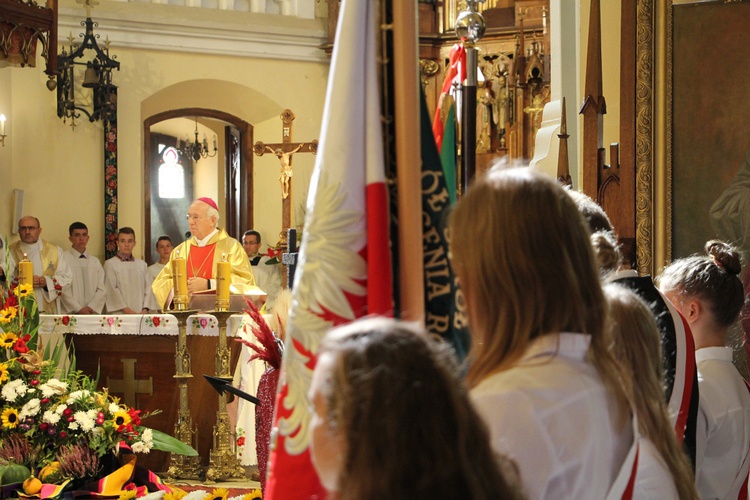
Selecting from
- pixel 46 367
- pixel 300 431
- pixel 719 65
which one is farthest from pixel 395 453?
pixel 719 65

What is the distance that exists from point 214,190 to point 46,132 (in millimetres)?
6580

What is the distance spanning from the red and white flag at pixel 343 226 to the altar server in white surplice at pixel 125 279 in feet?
33.8

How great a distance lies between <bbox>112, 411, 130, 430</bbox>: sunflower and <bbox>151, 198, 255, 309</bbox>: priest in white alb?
11.6 ft

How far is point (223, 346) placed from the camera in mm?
5789

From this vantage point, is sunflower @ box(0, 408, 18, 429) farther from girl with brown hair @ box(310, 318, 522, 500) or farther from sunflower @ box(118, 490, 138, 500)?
girl with brown hair @ box(310, 318, 522, 500)

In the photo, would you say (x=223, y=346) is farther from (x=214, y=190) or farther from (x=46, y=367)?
(x=214, y=190)

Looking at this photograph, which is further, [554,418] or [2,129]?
[2,129]

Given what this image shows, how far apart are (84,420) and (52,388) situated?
0.79 ft

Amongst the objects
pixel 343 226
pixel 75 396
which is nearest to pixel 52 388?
pixel 75 396

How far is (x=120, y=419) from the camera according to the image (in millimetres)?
4320

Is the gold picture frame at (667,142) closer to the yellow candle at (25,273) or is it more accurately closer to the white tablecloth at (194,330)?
the white tablecloth at (194,330)

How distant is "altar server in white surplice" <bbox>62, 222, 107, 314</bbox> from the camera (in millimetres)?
11273

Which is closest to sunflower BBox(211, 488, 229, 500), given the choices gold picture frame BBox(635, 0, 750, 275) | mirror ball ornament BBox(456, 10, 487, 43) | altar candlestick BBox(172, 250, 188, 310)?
mirror ball ornament BBox(456, 10, 487, 43)

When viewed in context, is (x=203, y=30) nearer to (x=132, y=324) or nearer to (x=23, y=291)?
(x=132, y=324)
